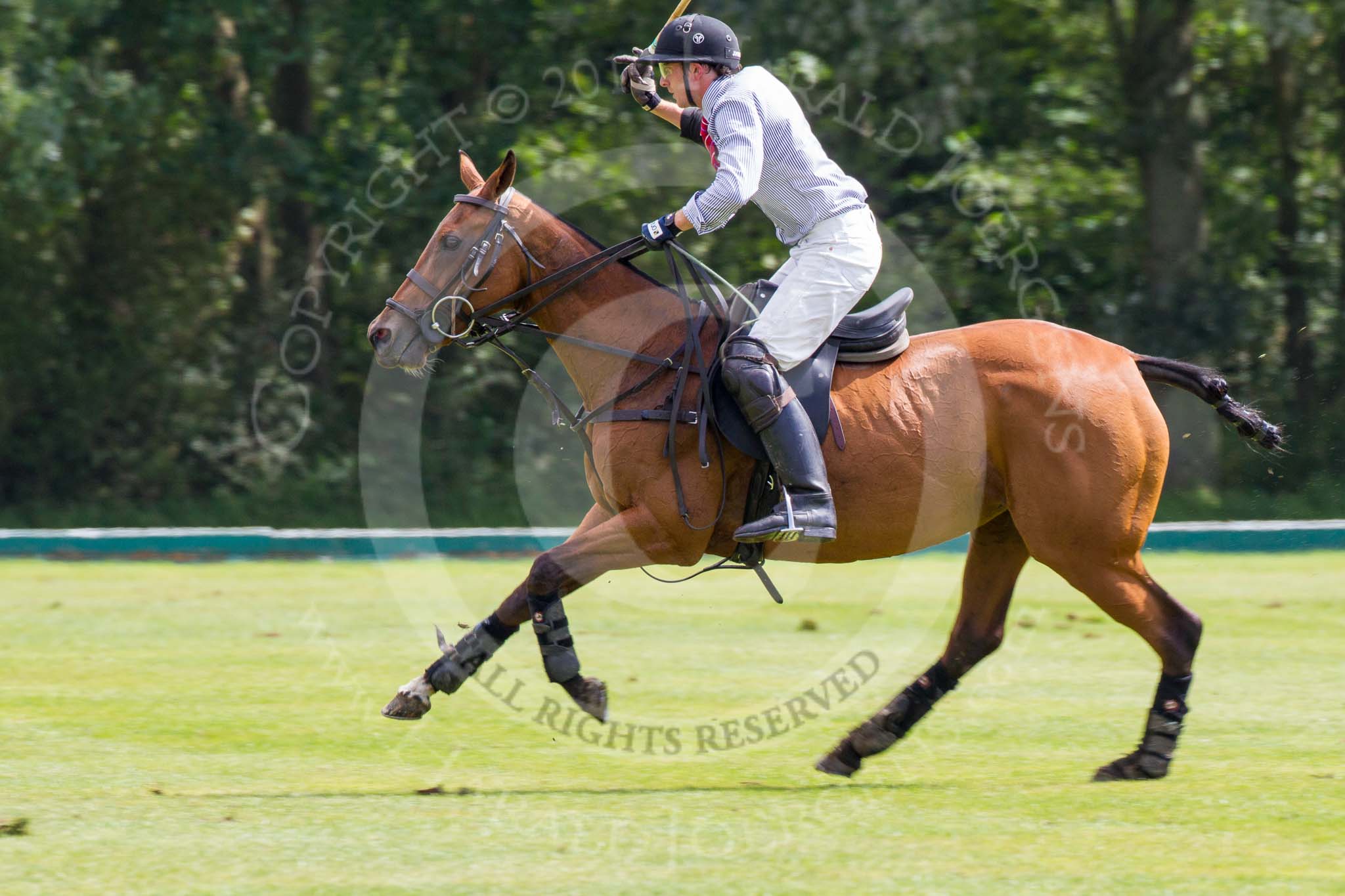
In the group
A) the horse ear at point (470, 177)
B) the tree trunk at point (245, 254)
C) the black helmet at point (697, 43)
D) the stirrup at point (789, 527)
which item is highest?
the black helmet at point (697, 43)

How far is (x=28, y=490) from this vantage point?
1869cm

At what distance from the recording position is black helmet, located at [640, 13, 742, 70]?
20.6ft

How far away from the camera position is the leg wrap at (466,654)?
6012mm

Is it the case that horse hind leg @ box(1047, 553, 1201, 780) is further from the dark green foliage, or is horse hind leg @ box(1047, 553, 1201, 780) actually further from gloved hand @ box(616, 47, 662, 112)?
the dark green foliage

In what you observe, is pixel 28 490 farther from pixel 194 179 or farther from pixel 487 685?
pixel 487 685

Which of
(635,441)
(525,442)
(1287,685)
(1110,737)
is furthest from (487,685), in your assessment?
(525,442)

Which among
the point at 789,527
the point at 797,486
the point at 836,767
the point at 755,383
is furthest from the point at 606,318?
the point at 836,767

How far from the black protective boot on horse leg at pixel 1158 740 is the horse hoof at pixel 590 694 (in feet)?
6.64

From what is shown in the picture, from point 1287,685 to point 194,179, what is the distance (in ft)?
50.1

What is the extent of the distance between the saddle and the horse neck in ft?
0.99

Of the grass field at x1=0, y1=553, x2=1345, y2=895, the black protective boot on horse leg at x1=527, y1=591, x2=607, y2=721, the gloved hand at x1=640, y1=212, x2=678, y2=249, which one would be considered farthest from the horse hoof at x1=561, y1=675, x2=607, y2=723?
the gloved hand at x1=640, y1=212, x2=678, y2=249

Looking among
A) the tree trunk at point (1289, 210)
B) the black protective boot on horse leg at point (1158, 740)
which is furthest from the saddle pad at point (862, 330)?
the tree trunk at point (1289, 210)

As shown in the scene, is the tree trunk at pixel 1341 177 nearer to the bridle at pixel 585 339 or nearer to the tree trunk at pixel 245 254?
the tree trunk at pixel 245 254

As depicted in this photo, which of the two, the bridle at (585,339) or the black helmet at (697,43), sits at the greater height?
the black helmet at (697,43)
